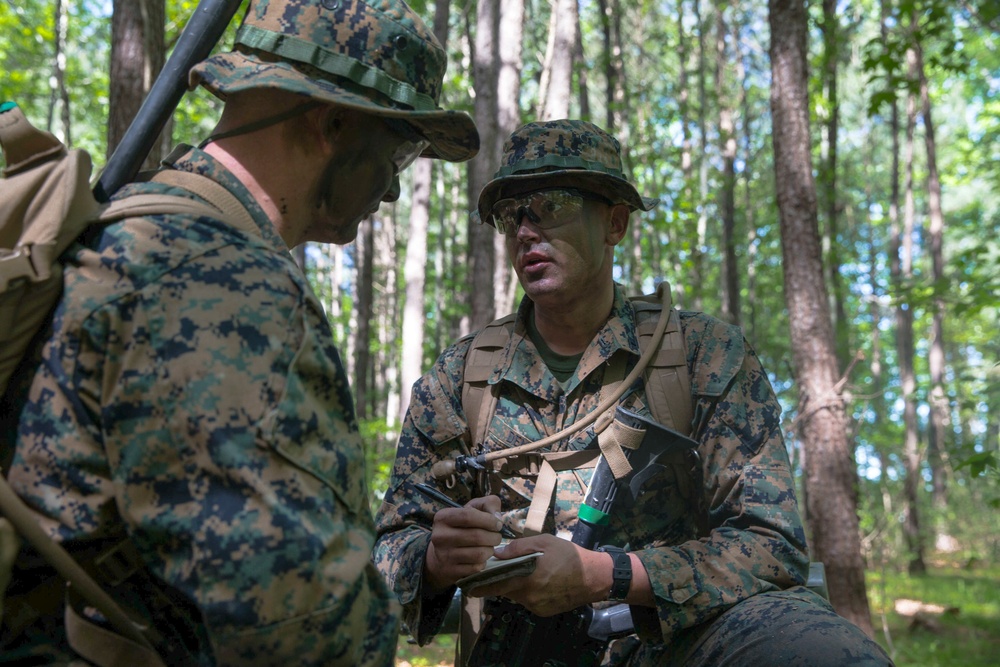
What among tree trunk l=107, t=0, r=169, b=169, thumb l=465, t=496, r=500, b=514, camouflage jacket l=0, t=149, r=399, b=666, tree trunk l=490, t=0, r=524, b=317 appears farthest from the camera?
tree trunk l=490, t=0, r=524, b=317

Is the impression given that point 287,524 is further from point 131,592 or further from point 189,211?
point 189,211

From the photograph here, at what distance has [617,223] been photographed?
11.2 feet

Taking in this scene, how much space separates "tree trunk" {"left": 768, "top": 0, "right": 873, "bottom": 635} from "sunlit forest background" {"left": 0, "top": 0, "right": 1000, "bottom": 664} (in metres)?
0.13

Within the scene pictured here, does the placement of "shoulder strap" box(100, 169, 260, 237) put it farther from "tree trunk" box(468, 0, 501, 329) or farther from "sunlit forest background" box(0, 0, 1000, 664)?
"tree trunk" box(468, 0, 501, 329)

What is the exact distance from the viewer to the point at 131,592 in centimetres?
151

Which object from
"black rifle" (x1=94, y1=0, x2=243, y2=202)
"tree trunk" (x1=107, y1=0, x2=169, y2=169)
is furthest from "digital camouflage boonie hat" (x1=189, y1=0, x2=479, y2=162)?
"tree trunk" (x1=107, y1=0, x2=169, y2=169)

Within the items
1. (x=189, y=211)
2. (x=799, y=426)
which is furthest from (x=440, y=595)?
(x=799, y=426)

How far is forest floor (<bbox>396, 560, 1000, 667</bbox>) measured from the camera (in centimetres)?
730

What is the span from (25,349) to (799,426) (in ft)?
20.7

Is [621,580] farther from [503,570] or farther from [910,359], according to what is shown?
[910,359]

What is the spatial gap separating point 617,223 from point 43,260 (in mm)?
2432

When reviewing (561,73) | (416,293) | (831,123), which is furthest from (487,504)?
(831,123)

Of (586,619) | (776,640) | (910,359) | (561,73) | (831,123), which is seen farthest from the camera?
(910,359)

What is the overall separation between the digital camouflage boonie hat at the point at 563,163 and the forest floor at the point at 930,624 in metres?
4.32
